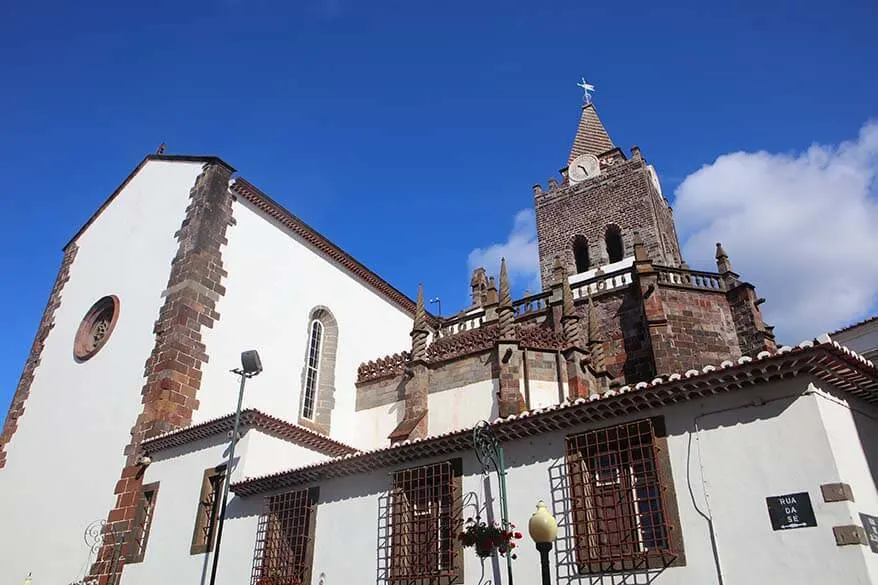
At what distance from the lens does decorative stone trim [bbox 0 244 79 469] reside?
64.6 feet

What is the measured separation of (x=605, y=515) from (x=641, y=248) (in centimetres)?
1407

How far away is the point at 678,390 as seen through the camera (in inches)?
348

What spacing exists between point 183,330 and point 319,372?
5.18 meters

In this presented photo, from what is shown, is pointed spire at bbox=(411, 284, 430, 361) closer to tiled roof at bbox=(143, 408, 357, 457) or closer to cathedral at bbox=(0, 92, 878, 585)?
cathedral at bbox=(0, 92, 878, 585)

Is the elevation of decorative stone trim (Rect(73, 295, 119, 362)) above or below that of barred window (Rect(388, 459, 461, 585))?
above

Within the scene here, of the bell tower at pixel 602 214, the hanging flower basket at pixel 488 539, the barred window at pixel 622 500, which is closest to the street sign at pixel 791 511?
→ the barred window at pixel 622 500

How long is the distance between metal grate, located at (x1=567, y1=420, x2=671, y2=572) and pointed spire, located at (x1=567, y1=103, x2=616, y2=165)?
3612 cm

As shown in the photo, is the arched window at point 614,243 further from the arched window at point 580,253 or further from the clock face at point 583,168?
the clock face at point 583,168

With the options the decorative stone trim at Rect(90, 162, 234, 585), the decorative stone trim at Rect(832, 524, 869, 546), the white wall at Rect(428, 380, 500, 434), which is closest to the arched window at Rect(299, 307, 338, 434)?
the white wall at Rect(428, 380, 500, 434)

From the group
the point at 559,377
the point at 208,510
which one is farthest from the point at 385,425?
the point at 208,510

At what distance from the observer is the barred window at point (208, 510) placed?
44.2 feet

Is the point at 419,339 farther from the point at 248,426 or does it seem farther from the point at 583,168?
the point at 583,168

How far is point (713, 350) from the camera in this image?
20.1 m

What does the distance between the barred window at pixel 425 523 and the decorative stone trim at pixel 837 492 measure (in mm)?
5319
